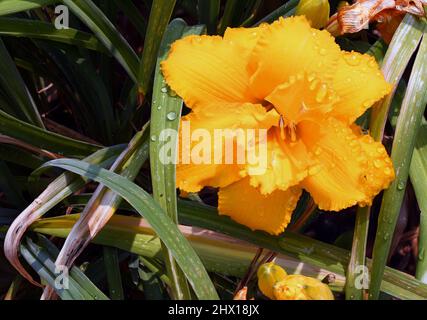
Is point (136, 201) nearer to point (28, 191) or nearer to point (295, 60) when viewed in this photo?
point (295, 60)

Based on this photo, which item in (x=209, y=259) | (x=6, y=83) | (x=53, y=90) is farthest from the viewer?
(x=53, y=90)

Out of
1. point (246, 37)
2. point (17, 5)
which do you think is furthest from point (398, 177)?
point (17, 5)

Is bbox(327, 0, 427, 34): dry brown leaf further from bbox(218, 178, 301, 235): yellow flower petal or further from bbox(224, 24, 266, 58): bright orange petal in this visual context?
bbox(218, 178, 301, 235): yellow flower petal

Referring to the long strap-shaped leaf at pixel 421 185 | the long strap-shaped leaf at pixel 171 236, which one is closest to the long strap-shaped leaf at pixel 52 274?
the long strap-shaped leaf at pixel 171 236

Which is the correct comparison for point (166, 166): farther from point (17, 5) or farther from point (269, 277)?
point (17, 5)

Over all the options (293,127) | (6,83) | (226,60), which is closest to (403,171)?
(293,127)

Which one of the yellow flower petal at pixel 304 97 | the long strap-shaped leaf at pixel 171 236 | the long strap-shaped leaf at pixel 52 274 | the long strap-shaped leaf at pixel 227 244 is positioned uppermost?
the yellow flower petal at pixel 304 97

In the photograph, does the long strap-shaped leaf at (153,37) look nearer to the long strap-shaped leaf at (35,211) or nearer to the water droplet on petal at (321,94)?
the long strap-shaped leaf at (35,211)
